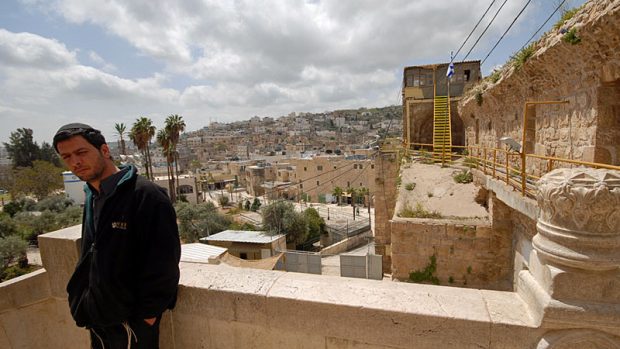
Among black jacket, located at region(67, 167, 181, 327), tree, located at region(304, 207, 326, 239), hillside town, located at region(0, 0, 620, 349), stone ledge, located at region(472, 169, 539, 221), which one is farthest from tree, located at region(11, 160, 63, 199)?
stone ledge, located at region(472, 169, 539, 221)

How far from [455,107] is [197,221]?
84.1 feet

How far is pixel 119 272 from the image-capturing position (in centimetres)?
178

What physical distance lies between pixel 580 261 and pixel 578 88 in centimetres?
628

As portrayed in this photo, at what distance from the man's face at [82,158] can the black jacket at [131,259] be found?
0.87 feet

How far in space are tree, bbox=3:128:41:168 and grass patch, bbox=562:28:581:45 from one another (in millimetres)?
77499

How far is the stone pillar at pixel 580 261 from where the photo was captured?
136 cm

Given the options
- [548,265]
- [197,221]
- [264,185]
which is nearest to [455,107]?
[548,265]

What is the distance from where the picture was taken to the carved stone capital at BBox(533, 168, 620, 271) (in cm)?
135

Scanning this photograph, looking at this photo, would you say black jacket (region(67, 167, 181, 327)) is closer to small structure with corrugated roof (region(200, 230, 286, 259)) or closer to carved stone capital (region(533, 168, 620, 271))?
carved stone capital (region(533, 168, 620, 271))

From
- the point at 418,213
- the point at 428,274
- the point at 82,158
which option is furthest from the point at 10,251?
the point at 82,158

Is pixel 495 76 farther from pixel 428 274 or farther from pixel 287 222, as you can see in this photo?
pixel 287 222

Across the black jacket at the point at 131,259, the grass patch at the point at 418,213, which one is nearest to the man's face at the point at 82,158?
the black jacket at the point at 131,259

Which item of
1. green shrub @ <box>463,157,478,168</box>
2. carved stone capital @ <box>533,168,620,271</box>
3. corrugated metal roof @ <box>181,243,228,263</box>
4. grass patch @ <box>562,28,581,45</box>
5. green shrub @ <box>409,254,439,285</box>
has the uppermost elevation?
grass patch @ <box>562,28,581,45</box>

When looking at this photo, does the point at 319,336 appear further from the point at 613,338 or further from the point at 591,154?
the point at 591,154
